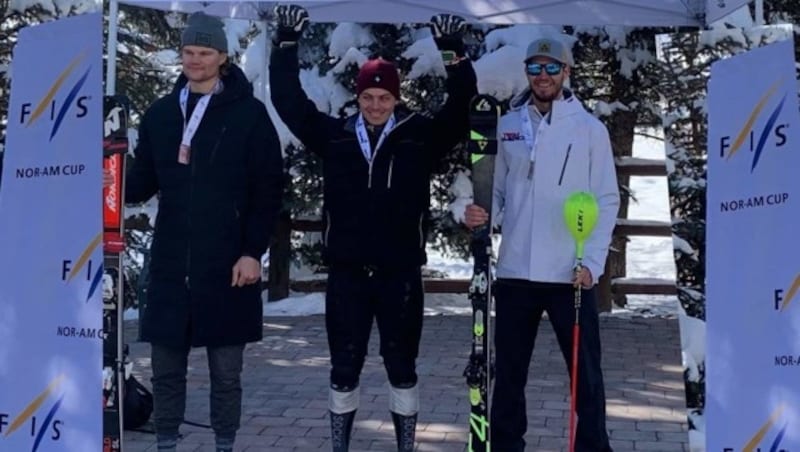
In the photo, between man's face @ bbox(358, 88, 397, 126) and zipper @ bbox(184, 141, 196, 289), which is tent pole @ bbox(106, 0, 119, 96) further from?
man's face @ bbox(358, 88, 397, 126)

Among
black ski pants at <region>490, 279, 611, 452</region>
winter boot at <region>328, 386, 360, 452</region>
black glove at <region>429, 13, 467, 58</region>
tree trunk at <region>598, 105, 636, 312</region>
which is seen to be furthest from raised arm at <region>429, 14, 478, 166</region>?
tree trunk at <region>598, 105, 636, 312</region>

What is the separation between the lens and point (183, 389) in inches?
182

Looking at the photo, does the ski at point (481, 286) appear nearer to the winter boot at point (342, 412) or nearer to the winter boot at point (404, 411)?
the winter boot at point (404, 411)

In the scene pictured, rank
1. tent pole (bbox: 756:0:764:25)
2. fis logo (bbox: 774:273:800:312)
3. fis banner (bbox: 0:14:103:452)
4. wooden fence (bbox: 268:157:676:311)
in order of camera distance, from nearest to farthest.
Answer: fis logo (bbox: 774:273:800:312) < fis banner (bbox: 0:14:103:452) < tent pole (bbox: 756:0:764:25) < wooden fence (bbox: 268:157:676:311)

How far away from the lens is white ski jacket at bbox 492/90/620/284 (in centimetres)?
452

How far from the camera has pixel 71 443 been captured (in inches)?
163

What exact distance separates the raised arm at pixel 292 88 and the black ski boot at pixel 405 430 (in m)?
1.15

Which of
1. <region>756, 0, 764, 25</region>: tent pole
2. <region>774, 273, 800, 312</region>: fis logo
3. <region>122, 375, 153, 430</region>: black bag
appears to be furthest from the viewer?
<region>122, 375, 153, 430</region>: black bag

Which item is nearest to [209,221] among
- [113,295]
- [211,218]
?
[211,218]

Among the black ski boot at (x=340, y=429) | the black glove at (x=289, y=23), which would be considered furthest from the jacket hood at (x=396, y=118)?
the black ski boot at (x=340, y=429)

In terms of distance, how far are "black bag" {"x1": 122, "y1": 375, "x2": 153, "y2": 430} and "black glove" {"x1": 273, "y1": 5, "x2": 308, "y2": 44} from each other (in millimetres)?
1979

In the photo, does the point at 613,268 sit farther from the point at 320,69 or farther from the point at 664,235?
the point at 320,69

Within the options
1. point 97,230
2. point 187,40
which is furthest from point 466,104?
point 97,230

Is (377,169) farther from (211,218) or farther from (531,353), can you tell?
(531,353)
